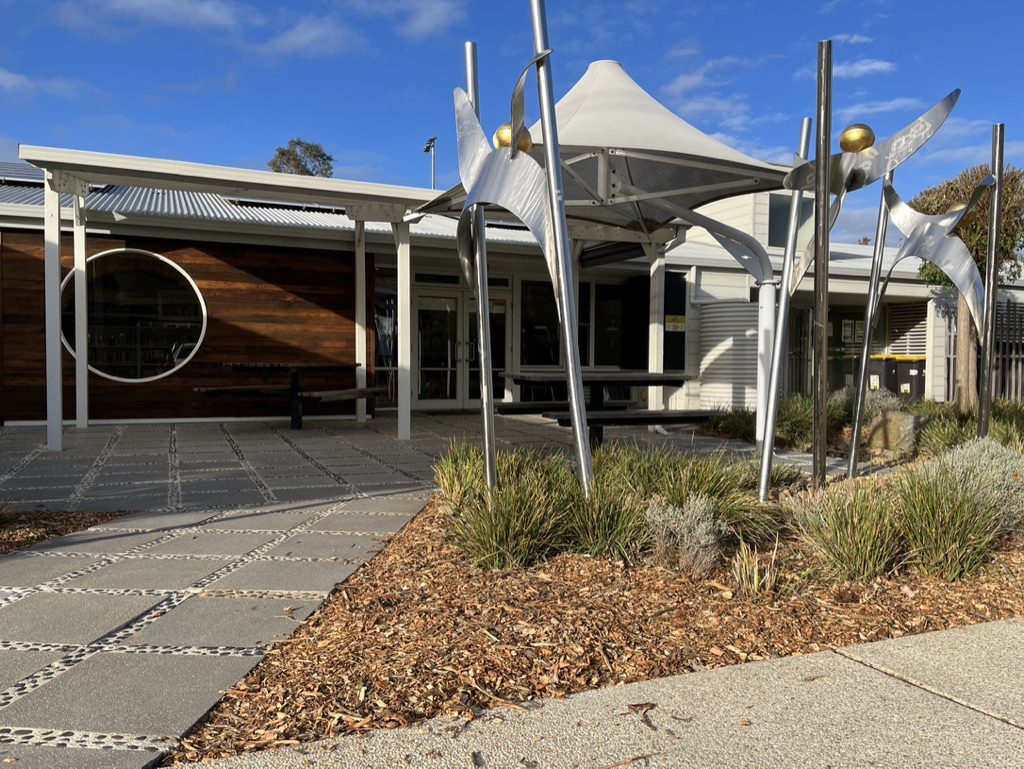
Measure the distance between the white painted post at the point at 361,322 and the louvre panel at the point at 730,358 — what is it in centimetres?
579

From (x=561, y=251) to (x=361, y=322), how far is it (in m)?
8.77

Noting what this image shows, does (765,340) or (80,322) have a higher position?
(80,322)

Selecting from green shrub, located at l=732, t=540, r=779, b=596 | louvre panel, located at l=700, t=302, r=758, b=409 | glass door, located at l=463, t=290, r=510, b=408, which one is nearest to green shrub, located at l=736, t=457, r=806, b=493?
green shrub, located at l=732, t=540, r=779, b=596

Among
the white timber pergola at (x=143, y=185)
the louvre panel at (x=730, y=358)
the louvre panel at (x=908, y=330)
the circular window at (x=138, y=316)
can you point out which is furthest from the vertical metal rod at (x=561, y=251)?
the louvre panel at (x=908, y=330)

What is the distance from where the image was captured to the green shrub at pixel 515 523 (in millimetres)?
3971

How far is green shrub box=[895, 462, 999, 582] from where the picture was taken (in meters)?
3.95

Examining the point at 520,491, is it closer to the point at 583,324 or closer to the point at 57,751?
the point at 57,751

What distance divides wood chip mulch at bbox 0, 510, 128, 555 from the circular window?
7.07m

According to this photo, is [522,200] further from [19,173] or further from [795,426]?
[19,173]

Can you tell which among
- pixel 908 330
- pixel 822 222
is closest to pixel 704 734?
pixel 822 222

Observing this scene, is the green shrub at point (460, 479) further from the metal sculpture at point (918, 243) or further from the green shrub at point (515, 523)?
the metal sculpture at point (918, 243)

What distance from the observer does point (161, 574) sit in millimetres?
3971

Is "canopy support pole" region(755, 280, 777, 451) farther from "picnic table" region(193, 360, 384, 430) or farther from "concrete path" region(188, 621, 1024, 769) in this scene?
"picnic table" region(193, 360, 384, 430)

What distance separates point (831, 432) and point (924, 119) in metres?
4.81
